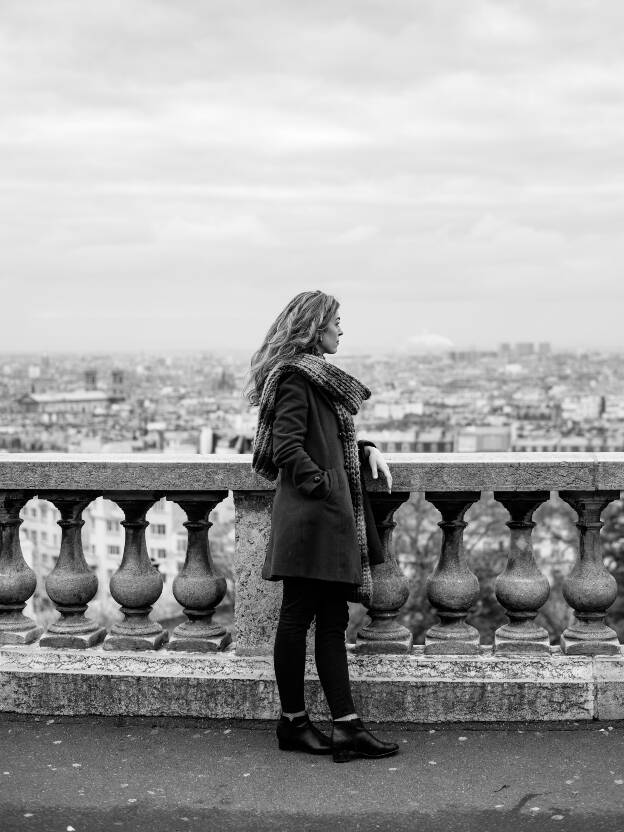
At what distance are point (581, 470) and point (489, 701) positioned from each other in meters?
1.04

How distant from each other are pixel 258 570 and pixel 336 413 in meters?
0.85

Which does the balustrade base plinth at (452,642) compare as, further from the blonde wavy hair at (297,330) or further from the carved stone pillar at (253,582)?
the blonde wavy hair at (297,330)

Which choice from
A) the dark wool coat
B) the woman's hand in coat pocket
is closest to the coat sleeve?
the dark wool coat

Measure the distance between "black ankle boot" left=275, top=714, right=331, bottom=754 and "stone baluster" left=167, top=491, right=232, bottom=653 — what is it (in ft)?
2.13

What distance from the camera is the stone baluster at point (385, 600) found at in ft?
16.4

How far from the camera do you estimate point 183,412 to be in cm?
10400

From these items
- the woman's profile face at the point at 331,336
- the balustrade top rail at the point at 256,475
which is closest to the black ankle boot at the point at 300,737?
the balustrade top rail at the point at 256,475

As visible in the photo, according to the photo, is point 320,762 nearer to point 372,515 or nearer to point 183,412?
point 372,515

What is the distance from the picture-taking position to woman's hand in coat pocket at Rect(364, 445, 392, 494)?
4.71 metres

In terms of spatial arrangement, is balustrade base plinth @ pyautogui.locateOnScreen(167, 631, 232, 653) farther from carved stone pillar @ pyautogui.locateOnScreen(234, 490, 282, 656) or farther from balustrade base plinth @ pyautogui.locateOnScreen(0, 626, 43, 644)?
balustrade base plinth @ pyautogui.locateOnScreen(0, 626, 43, 644)

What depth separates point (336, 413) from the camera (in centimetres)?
461

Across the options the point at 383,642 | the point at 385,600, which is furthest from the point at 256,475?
the point at 383,642

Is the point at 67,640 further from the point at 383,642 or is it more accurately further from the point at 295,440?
the point at 295,440

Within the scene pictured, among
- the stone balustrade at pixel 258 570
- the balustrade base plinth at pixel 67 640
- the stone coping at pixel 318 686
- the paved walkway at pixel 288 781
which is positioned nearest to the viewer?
the paved walkway at pixel 288 781
